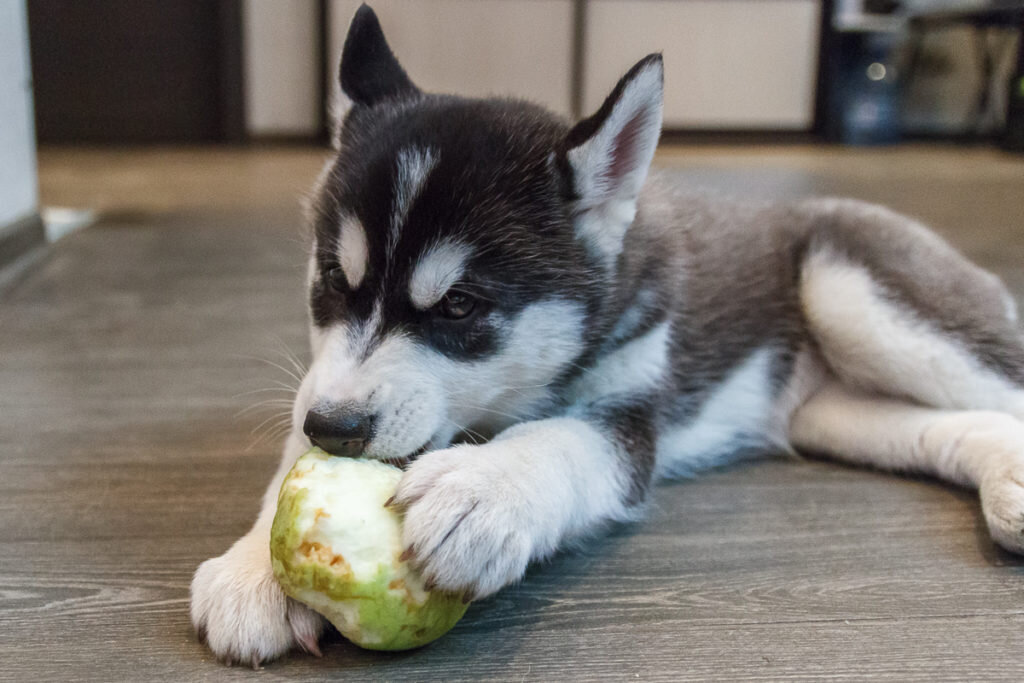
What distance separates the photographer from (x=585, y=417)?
1947mm

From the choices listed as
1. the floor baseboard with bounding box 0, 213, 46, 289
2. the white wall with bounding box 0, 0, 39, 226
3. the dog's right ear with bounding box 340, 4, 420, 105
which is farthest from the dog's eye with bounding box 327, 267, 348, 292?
the white wall with bounding box 0, 0, 39, 226

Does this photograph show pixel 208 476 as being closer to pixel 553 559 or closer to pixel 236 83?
pixel 553 559

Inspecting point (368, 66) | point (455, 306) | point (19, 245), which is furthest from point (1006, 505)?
point (19, 245)

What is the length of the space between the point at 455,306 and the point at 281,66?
938 centimetres

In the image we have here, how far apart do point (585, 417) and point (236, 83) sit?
364 inches

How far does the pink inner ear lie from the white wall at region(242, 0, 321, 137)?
30.1 ft

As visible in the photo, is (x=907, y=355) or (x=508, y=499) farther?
(x=907, y=355)

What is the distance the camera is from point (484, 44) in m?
10.5

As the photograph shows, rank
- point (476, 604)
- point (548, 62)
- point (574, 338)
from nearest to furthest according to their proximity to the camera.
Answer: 1. point (476, 604)
2. point (574, 338)
3. point (548, 62)

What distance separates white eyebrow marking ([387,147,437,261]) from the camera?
169 cm

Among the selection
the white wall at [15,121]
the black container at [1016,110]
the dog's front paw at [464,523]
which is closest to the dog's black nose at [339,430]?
the dog's front paw at [464,523]

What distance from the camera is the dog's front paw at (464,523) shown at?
4.54 ft

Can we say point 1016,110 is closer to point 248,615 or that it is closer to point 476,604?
point 476,604

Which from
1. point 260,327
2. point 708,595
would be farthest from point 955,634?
point 260,327
